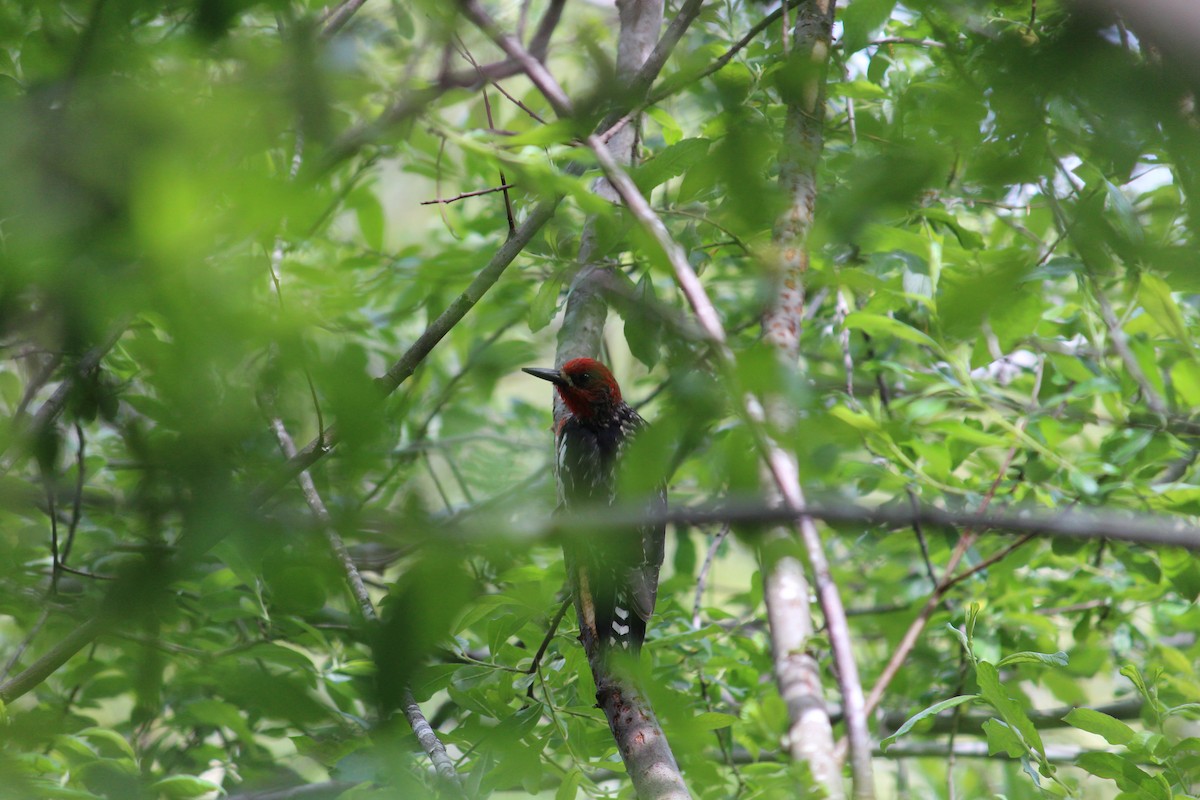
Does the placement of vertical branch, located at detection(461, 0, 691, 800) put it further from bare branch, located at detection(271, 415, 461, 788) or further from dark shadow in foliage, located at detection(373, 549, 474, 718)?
dark shadow in foliage, located at detection(373, 549, 474, 718)

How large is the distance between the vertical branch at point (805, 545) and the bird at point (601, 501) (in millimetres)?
205

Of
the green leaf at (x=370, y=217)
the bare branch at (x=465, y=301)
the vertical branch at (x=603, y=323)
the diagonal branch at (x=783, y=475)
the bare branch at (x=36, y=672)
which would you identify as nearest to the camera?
the diagonal branch at (x=783, y=475)

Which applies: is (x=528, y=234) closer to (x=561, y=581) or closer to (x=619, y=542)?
(x=561, y=581)

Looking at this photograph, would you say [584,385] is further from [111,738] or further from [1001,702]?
[1001,702]

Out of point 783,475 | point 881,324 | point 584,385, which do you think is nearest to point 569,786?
point 783,475

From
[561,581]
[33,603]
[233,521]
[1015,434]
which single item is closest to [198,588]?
[561,581]

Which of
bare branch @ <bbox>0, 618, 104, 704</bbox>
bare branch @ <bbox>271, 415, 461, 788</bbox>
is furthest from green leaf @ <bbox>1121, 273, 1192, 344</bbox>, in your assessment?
bare branch @ <bbox>0, 618, 104, 704</bbox>

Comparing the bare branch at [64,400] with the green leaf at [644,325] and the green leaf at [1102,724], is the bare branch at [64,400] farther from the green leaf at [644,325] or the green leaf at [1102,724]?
the green leaf at [1102,724]

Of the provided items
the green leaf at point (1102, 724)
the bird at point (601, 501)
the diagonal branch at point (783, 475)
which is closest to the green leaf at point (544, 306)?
the bird at point (601, 501)

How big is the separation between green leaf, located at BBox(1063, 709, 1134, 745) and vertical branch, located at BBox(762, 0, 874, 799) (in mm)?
679

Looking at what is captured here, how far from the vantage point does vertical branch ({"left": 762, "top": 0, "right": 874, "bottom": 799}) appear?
101 centimetres

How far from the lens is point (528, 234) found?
2.16 metres

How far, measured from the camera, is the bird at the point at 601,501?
1176 millimetres

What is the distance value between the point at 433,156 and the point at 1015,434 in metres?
2.53
